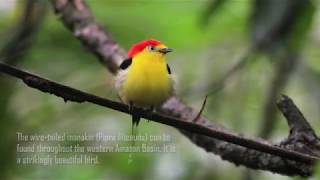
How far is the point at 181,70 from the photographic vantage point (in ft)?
5.30

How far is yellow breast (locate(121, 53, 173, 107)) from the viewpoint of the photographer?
117 cm

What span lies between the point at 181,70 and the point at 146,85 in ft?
1.48

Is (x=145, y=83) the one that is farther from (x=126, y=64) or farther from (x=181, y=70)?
(x=181, y=70)

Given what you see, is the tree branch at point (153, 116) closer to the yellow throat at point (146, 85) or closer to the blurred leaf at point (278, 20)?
the yellow throat at point (146, 85)

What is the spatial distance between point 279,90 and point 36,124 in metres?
0.47

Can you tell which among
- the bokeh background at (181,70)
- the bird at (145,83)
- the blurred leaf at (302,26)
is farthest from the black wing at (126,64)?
the blurred leaf at (302,26)

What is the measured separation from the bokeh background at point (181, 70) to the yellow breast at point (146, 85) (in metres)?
0.16

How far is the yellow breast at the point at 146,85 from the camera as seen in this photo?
1.17 metres

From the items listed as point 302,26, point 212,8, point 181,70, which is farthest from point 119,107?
point 181,70

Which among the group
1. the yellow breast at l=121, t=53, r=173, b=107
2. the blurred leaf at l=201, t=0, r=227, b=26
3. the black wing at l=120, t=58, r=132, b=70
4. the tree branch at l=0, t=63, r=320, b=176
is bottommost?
the tree branch at l=0, t=63, r=320, b=176

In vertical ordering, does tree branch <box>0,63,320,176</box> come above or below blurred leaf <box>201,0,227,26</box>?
below

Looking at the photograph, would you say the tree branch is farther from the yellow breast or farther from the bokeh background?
the bokeh background

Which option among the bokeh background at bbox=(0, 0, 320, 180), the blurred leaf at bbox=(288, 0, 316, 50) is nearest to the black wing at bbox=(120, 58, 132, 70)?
the bokeh background at bbox=(0, 0, 320, 180)

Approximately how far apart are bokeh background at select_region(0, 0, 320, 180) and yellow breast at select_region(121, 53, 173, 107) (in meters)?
0.16
